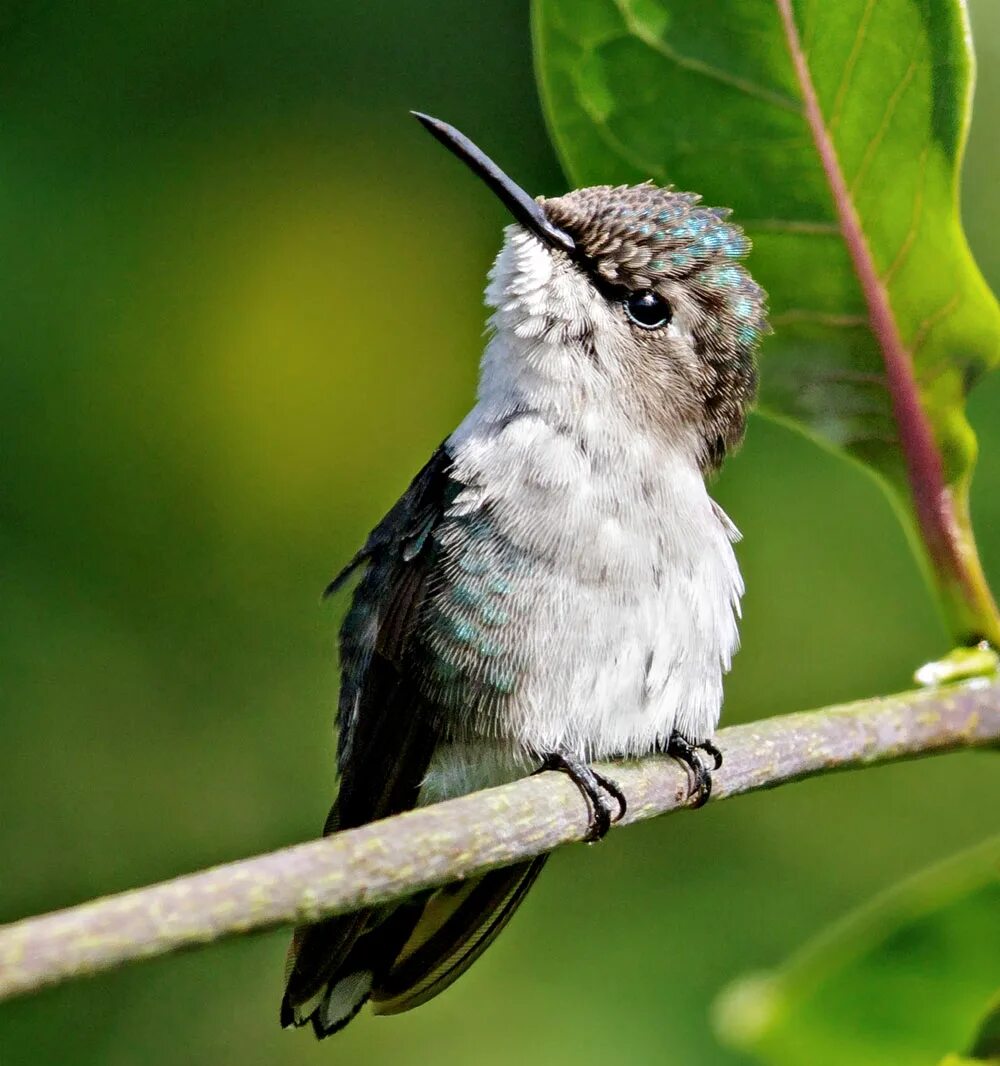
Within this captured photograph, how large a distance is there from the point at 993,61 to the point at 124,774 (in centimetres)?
299

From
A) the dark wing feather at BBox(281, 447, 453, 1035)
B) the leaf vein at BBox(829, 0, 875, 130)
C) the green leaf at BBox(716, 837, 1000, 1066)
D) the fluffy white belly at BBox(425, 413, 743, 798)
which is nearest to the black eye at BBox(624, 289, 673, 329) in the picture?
the fluffy white belly at BBox(425, 413, 743, 798)

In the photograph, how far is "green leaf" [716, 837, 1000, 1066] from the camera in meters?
1.68

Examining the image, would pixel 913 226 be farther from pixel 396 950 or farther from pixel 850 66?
pixel 396 950

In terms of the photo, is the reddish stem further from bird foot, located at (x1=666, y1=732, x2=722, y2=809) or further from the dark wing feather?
the dark wing feather

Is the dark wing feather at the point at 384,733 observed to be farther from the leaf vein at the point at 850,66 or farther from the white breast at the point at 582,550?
the leaf vein at the point at 850,66

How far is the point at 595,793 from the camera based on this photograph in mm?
2305

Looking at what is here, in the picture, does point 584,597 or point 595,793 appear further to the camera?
point 584,597

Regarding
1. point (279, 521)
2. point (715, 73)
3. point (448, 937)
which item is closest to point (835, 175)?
point (715, 73)

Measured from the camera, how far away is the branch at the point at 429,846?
1116mm

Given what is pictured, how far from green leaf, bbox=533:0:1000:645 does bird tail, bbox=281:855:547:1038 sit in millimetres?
1372

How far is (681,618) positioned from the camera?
9.40ft

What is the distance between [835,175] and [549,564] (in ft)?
3.18

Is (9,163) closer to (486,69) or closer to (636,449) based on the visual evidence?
(486,69)

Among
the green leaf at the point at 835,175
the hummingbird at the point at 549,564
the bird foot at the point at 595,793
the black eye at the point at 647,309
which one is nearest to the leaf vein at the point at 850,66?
the green leaf at the point at 835,175
